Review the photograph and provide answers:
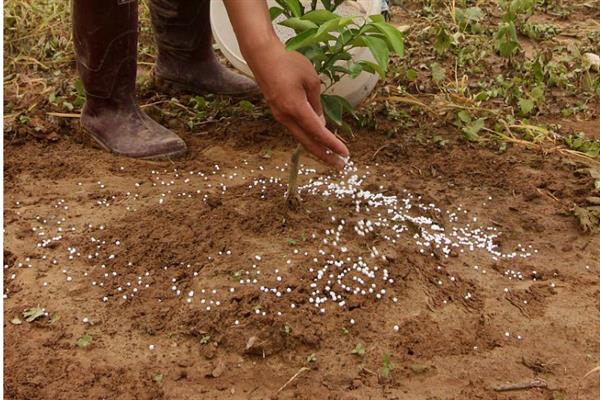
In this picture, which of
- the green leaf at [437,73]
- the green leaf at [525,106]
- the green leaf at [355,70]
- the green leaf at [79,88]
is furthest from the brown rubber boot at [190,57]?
the green leaf at [525,106]

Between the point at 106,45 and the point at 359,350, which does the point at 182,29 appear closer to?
the point at 106,45

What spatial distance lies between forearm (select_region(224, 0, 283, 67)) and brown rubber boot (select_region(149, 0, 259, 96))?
50.3 inches

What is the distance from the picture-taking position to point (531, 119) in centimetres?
274

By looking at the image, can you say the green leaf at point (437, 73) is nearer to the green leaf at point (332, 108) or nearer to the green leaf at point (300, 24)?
the green leaf at point (332, 108)

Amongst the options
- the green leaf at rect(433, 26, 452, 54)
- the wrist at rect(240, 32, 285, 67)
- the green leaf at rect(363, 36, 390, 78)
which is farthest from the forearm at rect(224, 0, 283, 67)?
the green leaf at rect(433, 26, 452, 54)

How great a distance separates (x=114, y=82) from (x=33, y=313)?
95 centimetres

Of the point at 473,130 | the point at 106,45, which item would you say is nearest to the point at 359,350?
the point at 473,130

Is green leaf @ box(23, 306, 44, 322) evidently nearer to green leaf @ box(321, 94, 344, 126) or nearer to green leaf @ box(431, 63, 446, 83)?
green leaf @ box(321, 94, 344, 126)

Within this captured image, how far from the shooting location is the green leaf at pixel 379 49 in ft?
5.56

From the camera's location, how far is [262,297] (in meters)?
1.75

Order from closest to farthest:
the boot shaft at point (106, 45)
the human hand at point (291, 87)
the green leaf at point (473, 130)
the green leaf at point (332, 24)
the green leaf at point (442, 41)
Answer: the human hand at point (291, 87) → the green leaf at point (332, 24) → the boot shaft at point (106, 45) → the green leaf at point (473, 130) → the green leaf at point (442, 41)

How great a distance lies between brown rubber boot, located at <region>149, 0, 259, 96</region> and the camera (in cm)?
265

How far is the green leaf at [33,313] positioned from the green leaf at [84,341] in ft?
0.45

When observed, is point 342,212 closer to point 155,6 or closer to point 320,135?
point 320,135
